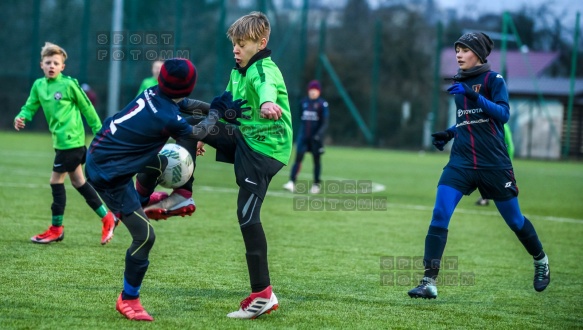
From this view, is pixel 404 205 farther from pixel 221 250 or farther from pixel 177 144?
pixel 177 144

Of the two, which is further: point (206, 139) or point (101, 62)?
point (101, 62)

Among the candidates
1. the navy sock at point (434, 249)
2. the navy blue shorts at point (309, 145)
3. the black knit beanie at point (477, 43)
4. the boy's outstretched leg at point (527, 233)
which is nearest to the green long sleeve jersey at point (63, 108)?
the navy sock at point (434, 249)

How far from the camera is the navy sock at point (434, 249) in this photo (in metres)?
6.29

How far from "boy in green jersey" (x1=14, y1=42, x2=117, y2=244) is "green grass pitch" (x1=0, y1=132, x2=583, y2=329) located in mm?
391

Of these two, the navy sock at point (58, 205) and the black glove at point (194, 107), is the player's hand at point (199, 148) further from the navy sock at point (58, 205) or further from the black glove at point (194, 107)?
the navy sock at point (58, 205)

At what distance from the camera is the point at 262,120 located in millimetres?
5656

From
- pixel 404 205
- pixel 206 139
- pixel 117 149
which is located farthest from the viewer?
pixel 404 205

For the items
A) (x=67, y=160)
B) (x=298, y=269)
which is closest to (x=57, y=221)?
(x=67, y=160)

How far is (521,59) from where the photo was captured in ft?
123

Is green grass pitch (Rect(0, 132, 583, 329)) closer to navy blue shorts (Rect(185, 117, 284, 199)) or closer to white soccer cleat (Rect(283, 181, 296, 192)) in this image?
navy blue shorts (Rect(185, 117, 284, 199))

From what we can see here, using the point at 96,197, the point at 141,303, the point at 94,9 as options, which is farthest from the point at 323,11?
the point at 141,303

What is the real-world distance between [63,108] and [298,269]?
2.99 m

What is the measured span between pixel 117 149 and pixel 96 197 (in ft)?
10.8

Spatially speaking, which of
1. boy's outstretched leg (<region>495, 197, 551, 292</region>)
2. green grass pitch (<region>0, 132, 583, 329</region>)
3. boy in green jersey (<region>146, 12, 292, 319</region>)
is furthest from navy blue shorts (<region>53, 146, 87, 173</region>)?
boy's outstretched leg (<region>495, 197, 551, 292</region>)
